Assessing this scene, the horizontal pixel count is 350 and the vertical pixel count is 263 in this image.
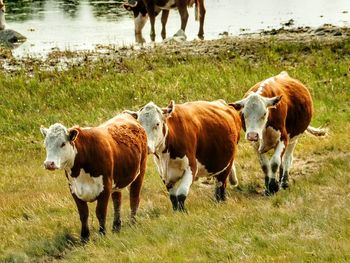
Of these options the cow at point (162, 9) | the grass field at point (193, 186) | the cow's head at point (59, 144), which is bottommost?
the cow at point (162, 9)

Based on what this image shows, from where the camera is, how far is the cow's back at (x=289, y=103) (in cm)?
1098

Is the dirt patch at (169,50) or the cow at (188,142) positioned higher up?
the cow at (188,142)

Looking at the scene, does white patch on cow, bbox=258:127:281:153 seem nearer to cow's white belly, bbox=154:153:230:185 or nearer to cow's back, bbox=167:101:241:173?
cow's back, bbox=167:101:241:173

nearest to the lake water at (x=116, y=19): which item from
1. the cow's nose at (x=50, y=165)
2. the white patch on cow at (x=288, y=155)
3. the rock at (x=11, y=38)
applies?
the rock at (x=11, y=38)

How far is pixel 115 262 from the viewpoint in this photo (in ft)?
26.1

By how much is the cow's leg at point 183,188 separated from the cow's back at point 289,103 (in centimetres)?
170

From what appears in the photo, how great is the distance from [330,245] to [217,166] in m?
3.29

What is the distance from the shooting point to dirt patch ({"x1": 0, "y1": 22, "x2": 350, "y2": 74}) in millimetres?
20812

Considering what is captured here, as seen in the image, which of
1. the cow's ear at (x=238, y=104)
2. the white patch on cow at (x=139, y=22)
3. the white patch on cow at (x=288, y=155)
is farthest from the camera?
the white patch on cow at (x=139, y=22)

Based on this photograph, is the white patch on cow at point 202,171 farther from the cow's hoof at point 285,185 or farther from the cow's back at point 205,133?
the cow's hoof at point 285,185

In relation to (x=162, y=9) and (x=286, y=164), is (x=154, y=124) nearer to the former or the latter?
(x=286, y=164)

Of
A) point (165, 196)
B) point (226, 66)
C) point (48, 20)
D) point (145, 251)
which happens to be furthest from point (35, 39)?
point (145, 251)

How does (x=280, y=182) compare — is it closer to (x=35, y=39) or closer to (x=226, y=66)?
(x=226, y=66)

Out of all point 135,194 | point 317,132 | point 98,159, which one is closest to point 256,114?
point 135,194
